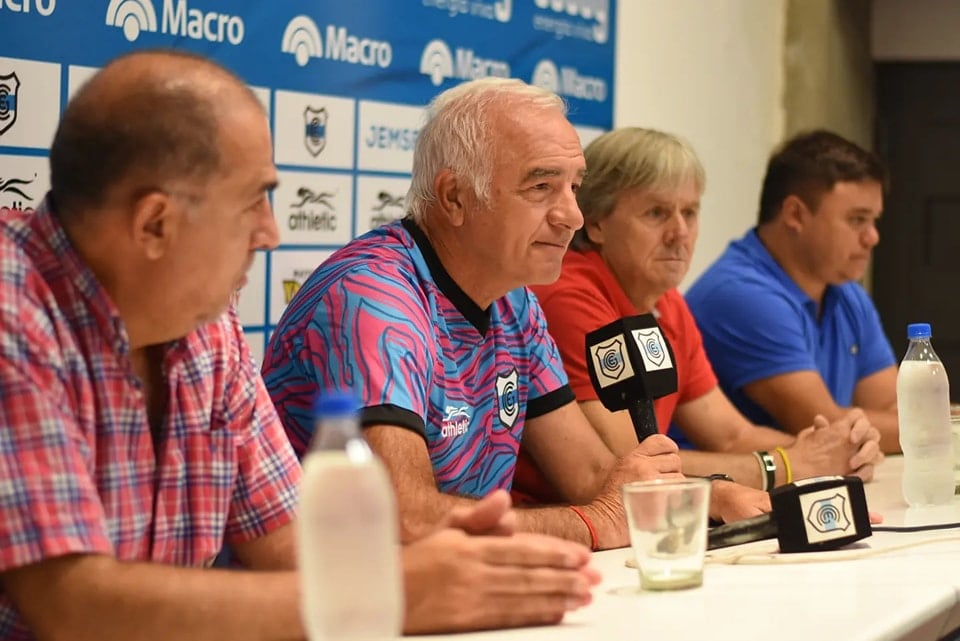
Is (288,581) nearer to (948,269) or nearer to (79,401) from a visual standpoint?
(79,401)

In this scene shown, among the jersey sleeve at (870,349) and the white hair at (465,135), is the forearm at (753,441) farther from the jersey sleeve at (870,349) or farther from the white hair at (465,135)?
the white hair at (465,135)

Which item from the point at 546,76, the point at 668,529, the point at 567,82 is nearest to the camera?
the point at 668,529

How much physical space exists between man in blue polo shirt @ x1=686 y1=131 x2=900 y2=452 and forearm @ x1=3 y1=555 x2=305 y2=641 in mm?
2293

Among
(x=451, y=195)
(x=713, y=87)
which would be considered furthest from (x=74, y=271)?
(x=713, y=87)

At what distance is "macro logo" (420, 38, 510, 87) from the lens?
3.39 meters

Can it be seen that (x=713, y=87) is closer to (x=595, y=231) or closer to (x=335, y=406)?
(x=595, y=231)

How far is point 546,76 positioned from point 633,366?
1.87 metres

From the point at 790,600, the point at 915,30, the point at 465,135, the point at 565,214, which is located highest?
the point at 915,30

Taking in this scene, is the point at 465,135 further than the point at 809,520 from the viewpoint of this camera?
Yes

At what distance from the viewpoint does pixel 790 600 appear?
1.68 m

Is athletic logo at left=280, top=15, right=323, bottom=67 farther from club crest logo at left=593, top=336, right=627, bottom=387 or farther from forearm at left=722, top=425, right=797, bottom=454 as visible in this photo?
forearm at left=722, top=425, right=797, bottom=454

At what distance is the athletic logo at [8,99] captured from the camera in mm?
2363

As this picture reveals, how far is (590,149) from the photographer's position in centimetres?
296

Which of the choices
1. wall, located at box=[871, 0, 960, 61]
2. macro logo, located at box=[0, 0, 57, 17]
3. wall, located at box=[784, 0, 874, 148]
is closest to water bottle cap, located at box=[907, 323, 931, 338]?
macro logo, located at box=[0, 0, 57, 17]
